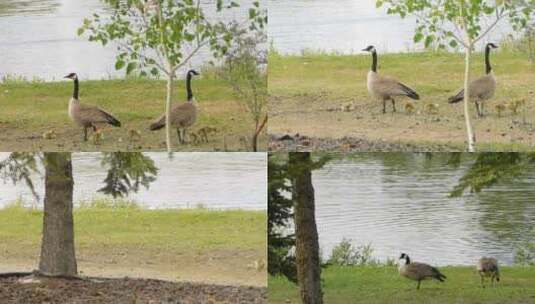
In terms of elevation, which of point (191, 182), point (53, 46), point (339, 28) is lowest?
point (191, 182)

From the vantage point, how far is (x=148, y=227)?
28.1 ft

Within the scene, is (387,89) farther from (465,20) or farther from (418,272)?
(418,272)

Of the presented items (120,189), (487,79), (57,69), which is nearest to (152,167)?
(120,189)

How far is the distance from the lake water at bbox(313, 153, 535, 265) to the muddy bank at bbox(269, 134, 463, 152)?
0.09 meters

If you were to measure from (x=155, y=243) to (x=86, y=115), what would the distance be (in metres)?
0.93

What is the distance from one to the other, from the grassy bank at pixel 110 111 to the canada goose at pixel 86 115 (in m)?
0.03

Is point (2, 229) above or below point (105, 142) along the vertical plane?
below

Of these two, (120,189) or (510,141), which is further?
(120,189)

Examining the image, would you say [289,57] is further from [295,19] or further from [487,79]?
[487,79]

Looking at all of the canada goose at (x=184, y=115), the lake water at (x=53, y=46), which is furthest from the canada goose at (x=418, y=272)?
the lake water at (x=53, y=46)

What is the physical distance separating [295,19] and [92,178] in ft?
5.32

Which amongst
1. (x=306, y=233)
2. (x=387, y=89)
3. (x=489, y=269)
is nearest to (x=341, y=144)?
(x=387, y=89)

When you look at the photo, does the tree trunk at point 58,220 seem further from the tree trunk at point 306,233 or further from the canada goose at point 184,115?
the tree trunk at point 306,233

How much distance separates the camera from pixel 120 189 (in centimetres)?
857
